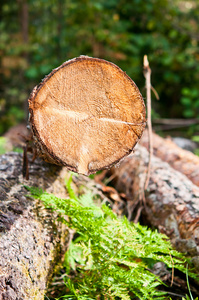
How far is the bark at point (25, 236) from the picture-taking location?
1.22 m

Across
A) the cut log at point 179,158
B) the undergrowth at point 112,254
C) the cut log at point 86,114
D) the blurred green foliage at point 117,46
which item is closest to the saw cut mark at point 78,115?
the cut log at point 86,114

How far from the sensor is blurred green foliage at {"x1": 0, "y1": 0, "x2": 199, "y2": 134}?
634 centimetres

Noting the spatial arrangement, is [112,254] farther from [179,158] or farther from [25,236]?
[179,158]

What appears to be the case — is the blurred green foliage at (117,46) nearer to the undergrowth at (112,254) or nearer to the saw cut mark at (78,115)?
the saw cut mark at (78,115)

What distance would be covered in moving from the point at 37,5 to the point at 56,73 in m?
7.32

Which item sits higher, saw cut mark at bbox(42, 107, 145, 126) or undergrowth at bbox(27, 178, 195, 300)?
saw cut mark at bbox(42, 107, 145, 126)

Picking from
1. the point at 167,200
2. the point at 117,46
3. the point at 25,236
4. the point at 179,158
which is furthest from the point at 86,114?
the point at 117,46

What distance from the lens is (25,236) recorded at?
4.59ft

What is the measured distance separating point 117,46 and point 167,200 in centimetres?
534

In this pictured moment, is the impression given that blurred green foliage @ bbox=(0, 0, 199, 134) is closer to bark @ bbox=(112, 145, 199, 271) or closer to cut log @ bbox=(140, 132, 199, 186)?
cut log @ bbox=(140, 132, 199, 186)

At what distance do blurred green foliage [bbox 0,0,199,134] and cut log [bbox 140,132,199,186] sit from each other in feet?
12.0

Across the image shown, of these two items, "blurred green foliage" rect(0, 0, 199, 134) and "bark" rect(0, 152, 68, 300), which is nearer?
"bark" rect(0, 152, 68, 300)

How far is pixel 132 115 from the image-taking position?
1559 millimetres

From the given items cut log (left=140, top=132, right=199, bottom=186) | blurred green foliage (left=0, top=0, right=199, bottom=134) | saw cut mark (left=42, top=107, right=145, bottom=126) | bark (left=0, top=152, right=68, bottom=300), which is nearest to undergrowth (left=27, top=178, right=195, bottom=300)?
bark (left=0, top=152, right=68, bottom=300)
